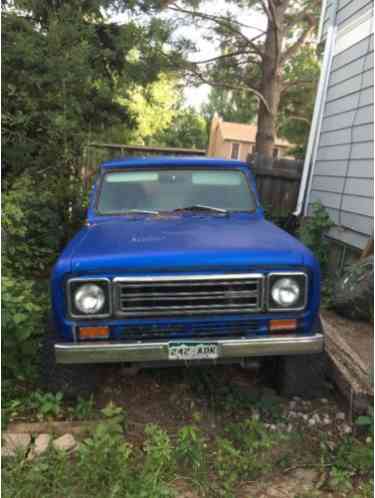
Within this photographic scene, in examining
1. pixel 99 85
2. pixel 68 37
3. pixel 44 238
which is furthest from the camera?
pixel 99 85

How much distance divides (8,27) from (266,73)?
796 cm

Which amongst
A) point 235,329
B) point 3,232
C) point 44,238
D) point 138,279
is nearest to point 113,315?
point 138,279

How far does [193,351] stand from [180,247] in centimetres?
64

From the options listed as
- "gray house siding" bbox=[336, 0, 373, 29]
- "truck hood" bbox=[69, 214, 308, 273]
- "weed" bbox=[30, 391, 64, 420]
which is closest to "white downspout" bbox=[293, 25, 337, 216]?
"gray house siding" bbox=[336, 0, 373, 29]

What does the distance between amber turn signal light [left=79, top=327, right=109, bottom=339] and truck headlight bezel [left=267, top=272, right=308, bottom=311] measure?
40.0 inches

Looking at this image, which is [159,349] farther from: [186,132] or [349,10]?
[186,132]

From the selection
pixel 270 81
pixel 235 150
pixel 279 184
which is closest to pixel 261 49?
pixel 270 81

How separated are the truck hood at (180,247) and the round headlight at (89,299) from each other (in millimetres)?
112

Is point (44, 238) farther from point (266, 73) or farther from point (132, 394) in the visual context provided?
point (266, 73)

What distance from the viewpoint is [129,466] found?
8.02ft

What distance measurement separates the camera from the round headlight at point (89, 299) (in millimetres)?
2631

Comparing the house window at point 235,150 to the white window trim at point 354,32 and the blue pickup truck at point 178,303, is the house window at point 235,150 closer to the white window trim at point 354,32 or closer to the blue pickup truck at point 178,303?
the white window trim at point 354,32

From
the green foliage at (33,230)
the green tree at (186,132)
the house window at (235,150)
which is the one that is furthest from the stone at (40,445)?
the house window at (235,150)

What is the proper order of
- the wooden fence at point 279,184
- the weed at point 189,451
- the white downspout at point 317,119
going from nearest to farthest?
the weed at point 189,451 → the white downspout at point 317,119 → the wooden fence at point 279,184
